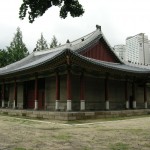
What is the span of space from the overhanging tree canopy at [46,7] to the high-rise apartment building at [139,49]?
51.3 metres

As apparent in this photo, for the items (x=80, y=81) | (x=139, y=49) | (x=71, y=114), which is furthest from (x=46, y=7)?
(x=139, y=49)

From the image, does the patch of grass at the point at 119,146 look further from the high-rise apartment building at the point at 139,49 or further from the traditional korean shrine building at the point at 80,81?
the high-rise apartment building at the point at 139,49

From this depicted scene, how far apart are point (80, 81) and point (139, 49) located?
39.5 metres

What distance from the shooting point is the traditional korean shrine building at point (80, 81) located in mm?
18406

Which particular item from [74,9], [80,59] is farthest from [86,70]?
[74,9]

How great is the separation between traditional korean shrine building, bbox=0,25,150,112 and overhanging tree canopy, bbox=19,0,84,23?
1136 centimetres

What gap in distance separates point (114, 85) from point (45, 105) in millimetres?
6539

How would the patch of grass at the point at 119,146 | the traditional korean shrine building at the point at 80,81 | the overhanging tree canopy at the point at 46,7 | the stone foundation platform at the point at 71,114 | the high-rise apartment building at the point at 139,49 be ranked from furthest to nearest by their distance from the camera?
1. the high-rise apartment building at the point at 139,49
2. the traditional korean shrine building at the point at 80,81
3. the stone foundation platform at the point at 71,114
4. the patch of grass at the point at 119,146
5. the overhanging tree canopy at the point at 46,7

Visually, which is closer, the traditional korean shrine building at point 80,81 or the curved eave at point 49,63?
the curved eave at point 49,63

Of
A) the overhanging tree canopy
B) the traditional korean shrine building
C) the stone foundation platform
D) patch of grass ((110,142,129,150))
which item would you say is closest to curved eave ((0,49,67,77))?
the traditional korean shrine building

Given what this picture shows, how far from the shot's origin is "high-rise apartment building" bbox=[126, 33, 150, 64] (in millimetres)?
55906

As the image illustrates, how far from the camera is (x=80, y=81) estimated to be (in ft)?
63.4

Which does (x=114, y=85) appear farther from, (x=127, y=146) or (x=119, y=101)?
(x=127, y=146)

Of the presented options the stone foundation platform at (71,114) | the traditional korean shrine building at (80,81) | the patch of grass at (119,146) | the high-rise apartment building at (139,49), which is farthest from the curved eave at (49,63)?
the high-rise apartment building at (139,49)
